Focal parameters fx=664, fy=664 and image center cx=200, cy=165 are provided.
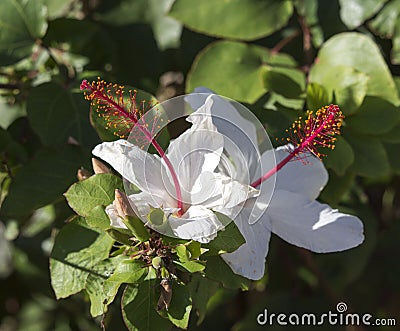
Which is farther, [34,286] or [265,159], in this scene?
[34,286]

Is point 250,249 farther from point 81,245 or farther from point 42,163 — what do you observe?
point 42,163

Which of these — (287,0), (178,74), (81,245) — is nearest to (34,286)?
(178,74)

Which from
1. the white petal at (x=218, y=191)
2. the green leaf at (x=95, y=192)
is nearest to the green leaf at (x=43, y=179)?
the green leaf at (x=95, y=192)

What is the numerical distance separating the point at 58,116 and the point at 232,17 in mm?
361

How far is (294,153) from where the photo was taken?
870 millimetres

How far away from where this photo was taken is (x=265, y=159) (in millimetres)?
A: 888

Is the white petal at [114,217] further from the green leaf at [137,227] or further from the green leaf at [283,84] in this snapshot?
the green leaf at [283,84]

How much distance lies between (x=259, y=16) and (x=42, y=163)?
479 millimetres

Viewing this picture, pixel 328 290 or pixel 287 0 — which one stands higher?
pixel 287 0

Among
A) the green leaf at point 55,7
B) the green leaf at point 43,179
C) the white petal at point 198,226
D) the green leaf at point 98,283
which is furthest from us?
the green leaf at point 55,7

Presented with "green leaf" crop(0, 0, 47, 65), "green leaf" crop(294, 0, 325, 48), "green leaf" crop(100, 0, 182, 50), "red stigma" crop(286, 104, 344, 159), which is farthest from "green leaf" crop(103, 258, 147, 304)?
"green leaf" crop(100, 0, 182, 50)

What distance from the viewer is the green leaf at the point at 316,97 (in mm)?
1013

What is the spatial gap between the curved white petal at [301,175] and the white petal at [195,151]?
0.10 m

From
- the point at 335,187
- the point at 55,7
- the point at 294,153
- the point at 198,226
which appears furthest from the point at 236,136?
the point at 55,7
